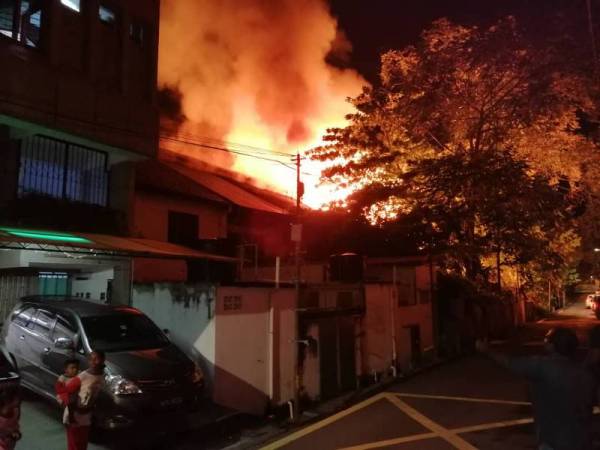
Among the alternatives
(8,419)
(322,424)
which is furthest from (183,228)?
(8,419)

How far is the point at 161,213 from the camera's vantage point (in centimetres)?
1619

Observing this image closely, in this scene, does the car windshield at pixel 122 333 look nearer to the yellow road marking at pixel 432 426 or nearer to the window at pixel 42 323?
the window at pixel 42 323

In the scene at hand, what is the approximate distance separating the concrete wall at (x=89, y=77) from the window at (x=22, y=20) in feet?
0.49

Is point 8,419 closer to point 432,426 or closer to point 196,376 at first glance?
point 196,376

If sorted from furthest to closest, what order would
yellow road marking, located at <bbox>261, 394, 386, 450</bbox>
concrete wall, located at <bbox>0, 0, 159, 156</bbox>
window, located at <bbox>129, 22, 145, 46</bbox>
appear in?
window, located at <bbox>129, 22, 145, 46</bbox>
concrete wall, located at <bbox>0, 0, 159, 156</bbox>
yellow road marking, located at <bbox>261, 394, 386, 450</bbox>

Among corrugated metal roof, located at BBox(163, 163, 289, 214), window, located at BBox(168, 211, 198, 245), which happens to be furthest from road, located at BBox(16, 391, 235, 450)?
corrugated metal roof, located at BBox(163, 163, 289, 214)

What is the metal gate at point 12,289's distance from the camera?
1175 cm

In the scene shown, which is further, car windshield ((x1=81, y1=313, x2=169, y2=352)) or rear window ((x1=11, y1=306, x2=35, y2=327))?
rear window ((x1=11, y1=306, x2=35, y2=327))

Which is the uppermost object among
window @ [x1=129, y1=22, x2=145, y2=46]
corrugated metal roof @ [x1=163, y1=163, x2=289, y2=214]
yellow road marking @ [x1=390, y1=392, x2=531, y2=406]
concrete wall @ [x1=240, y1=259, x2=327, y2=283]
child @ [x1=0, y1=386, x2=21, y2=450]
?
window @ [x1=129, y1=22, x2=145, y2=46]

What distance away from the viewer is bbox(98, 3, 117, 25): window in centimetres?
1316

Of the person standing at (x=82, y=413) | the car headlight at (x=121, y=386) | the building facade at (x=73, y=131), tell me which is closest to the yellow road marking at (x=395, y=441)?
the car headlight at (x=121, y=386)

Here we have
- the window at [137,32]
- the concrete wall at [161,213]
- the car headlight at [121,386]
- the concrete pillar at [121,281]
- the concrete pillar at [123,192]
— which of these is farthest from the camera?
the concrete wall at [161,213]

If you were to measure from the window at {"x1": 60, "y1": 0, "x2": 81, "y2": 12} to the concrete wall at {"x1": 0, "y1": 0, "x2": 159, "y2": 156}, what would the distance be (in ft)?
0.39

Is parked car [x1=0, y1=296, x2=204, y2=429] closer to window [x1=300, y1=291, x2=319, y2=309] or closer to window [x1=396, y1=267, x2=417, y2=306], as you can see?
window [x1=300, y1=291, x2=319, y2=309]
